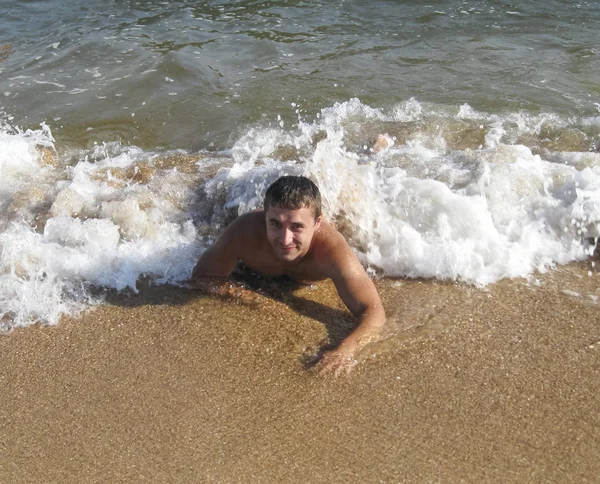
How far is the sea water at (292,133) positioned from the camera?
4375 mm

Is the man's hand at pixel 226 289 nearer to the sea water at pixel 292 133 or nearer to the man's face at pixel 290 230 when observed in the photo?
the sea water at pixel 292 133

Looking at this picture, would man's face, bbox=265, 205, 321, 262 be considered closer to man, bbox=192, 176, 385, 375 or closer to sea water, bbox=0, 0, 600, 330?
man, bbox=192, 176, 385, 375

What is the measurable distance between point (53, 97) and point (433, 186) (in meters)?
4.86

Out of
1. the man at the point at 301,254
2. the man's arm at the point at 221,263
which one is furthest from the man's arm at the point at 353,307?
the man's arm at the point at 221,263

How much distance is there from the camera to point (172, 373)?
11.0 ft

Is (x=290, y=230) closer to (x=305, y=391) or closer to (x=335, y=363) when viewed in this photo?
(x=335, y=363)

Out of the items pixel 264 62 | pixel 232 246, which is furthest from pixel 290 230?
pixel 264 62

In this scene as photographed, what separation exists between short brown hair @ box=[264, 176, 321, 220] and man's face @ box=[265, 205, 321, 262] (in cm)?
3

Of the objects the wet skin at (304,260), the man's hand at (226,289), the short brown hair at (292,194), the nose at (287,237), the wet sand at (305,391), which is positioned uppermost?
the short brown hair at (292,194)

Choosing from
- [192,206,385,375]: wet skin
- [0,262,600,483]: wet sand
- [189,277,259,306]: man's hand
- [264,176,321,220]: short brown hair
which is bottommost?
[189,277,259,306]: man's hand

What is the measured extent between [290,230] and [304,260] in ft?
1.04

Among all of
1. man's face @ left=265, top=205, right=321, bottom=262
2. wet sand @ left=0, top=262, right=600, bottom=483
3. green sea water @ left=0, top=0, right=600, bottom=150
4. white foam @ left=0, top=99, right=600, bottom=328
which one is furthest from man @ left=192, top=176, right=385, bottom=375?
green sea water @ left=0, top=0, right=600, bottom=150

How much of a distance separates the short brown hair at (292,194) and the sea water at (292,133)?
2.96ft

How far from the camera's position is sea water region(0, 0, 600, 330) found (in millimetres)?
4375
